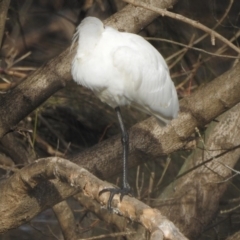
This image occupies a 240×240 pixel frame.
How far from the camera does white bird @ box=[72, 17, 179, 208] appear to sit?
118 inches

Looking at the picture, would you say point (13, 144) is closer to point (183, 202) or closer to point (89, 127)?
point (183, 202)

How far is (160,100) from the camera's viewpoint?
3.25 metres

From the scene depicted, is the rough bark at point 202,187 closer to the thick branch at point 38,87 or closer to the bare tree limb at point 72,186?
the thick branch at point 38,87

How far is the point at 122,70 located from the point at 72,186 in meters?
0.60

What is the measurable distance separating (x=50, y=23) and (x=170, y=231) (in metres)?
4.41

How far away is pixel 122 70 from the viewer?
3.04m

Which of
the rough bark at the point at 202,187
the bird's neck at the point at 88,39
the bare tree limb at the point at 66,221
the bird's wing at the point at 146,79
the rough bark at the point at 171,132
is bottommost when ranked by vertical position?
the rough bark at the point at 202,187

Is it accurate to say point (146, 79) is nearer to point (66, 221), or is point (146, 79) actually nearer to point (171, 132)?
point (171, 132)

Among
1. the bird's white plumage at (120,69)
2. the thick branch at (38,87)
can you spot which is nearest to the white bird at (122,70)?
the bird's white plumage at (120,69)

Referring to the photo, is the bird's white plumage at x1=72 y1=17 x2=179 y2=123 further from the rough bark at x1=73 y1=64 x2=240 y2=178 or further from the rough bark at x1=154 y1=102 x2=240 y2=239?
the rough bark at x1=154 y1=102 x2=240 y2=239

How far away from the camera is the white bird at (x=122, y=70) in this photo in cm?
301

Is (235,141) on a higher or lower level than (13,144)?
lower

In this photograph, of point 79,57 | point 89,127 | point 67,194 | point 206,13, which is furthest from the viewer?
point 89,127

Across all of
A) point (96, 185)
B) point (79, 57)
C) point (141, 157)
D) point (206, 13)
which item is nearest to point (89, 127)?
point (206, 13)
